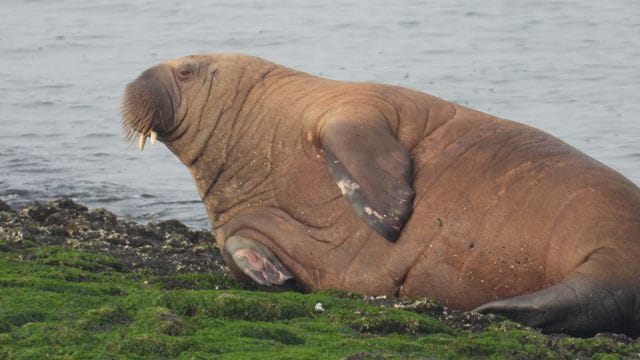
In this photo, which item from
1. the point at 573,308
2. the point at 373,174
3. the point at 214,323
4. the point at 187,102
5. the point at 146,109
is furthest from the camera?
the point at 187,102

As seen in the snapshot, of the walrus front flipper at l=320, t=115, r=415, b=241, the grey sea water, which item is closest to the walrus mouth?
the walrus front flipper at l=320, t=115, r=415, b=241

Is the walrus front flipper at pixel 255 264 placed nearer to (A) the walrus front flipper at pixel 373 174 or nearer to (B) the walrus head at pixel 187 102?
(A) the walrus front flipper at pixel 373 174

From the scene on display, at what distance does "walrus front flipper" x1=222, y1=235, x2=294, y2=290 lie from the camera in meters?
8.90

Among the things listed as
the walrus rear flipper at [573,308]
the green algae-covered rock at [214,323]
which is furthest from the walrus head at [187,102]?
the walrus rear flipper at [573,308]

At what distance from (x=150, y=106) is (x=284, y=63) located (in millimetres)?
11033

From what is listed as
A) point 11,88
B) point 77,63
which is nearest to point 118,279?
point 11,88

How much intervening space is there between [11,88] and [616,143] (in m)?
8.98

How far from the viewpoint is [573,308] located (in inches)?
311

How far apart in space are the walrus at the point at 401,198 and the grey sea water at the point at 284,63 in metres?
3.16

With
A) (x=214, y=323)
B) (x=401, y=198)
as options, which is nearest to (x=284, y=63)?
(x=401, y=198)

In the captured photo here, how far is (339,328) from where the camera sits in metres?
7.25

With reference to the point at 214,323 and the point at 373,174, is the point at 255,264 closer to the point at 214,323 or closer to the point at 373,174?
the point at 373,174

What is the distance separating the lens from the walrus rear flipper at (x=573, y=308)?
25.8 ft

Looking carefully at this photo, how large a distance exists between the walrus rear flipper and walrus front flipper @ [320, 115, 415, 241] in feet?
3.19
